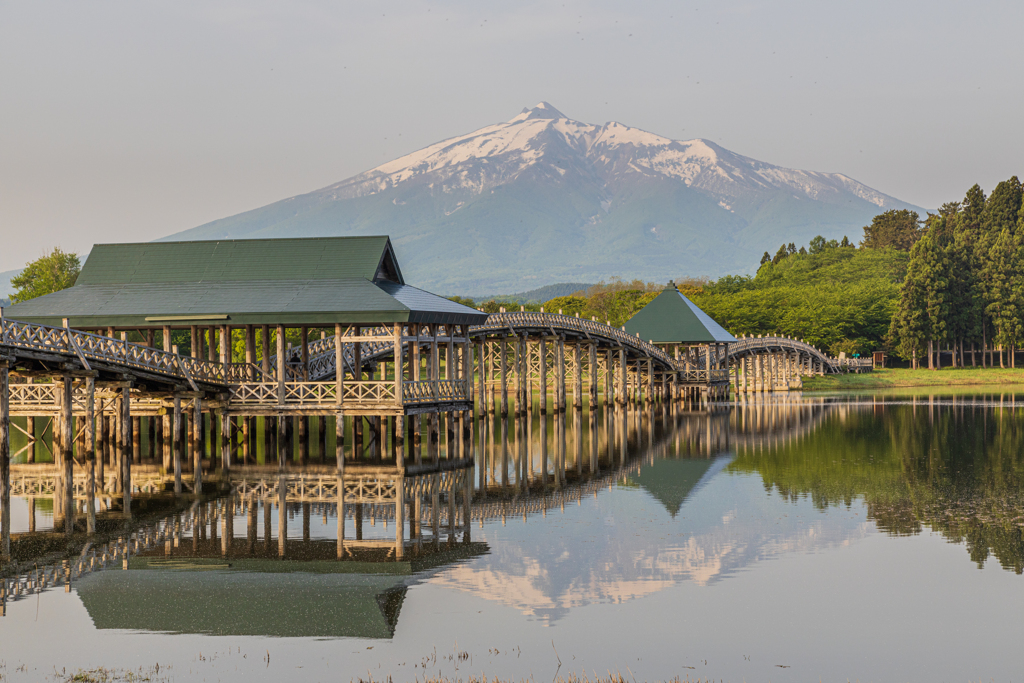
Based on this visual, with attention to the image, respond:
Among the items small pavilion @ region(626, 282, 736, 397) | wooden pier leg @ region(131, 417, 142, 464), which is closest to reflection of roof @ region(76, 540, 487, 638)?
wooden pier leg @ region(131, 417, 142, 464)

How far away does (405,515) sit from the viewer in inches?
917

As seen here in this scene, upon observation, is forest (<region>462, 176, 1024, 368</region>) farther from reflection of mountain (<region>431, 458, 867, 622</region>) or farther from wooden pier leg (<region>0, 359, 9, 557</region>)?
reflection of mountain (<region>431, 458, 867, 622</region>)

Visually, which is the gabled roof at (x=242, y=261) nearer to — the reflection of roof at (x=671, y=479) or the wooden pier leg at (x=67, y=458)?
the wooden pier leg at (x=67, y=458)

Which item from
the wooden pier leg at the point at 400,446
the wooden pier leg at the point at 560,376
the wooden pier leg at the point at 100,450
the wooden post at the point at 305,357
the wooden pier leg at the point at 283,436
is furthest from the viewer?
the wooden pier leg at the point at 560,376

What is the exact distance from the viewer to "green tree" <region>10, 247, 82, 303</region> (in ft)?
255

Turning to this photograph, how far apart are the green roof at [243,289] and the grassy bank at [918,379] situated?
205ft

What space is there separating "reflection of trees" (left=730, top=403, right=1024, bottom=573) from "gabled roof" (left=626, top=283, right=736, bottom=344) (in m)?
24.0

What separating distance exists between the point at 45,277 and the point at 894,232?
137 meters

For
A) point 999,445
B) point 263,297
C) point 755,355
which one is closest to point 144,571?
point 263,297

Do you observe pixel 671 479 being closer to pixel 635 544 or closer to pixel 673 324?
pixel 635 544

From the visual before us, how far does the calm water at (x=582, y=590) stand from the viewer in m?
13.1

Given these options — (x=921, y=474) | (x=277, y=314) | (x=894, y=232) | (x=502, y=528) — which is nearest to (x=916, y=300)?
(x=894, y=232)

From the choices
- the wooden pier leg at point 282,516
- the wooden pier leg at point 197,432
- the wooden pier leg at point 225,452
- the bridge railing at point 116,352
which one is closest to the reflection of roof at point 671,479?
the wooden pier leg at point 282,516

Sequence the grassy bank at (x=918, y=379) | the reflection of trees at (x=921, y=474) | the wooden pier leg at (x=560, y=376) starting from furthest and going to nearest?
the grassy bank at (x=918, y=379), the wooden pier leg at (x=560, y=376), the reflection of trees at (x=921, y=474)
